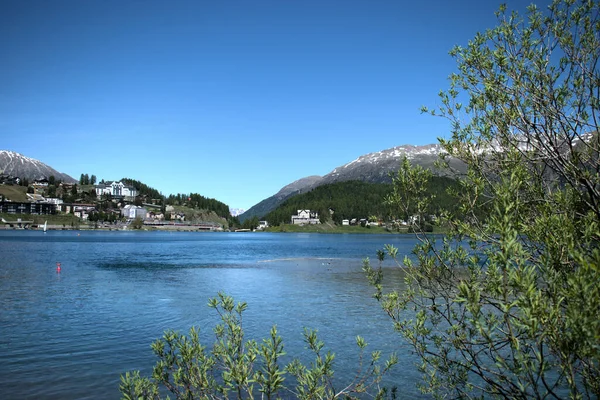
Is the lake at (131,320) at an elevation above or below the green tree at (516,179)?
below

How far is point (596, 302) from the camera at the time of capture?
4.73 m

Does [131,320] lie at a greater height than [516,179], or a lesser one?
lesser

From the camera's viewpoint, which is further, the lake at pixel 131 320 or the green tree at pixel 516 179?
the lake at pixel 131 320

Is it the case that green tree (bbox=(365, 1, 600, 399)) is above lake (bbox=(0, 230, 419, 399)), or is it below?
above

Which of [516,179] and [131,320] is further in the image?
[131,320]

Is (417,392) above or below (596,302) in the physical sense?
below

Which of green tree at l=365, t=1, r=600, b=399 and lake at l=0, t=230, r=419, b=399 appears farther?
lake at l=0, t=230, r=419, b=399

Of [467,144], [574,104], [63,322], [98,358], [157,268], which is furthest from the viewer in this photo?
[157,268]

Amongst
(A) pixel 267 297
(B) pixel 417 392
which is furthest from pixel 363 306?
(B) pixel 417 392

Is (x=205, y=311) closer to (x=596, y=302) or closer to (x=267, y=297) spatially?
(x=267, y=297)

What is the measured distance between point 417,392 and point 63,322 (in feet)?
76.2

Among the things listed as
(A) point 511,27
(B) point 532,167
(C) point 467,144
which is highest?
(A) point 511,27

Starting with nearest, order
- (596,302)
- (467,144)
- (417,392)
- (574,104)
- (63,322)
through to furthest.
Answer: (596,302)
(574,104)
(467,144)
(417,392)
(63,322)

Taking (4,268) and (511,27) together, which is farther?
(4,268)
